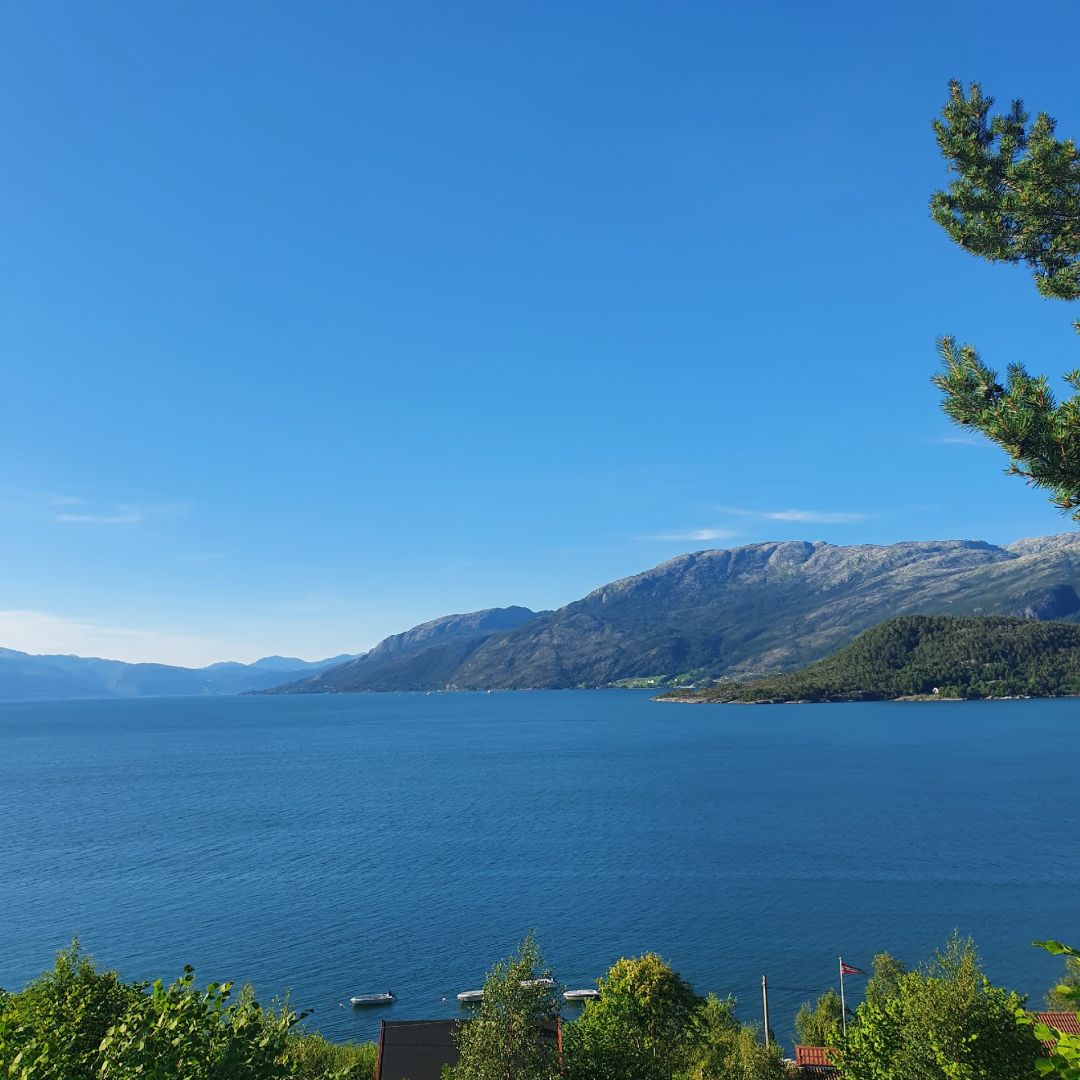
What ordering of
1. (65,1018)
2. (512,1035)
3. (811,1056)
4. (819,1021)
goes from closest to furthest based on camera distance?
(65,1018), (512,1035), (811,1056), (819,1021)

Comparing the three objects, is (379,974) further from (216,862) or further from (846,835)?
(846,835)

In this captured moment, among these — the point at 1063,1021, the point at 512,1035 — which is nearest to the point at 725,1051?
the point at 1063,1021

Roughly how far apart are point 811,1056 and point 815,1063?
1.14m

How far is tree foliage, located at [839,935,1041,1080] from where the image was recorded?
95.8 ft

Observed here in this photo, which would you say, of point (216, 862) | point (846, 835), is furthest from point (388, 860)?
point (846, 835)

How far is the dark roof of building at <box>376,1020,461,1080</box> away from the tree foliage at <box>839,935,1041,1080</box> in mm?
22502

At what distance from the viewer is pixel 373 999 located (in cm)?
6619

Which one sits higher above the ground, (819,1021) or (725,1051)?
(725,1051)

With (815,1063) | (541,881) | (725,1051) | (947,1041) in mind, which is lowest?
(541,881)

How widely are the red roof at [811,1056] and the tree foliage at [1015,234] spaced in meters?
44.9

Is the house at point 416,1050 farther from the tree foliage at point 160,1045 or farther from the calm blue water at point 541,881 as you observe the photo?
the calm blue water at point 541,881

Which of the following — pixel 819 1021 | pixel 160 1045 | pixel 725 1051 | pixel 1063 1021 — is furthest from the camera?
pixel 819 1021

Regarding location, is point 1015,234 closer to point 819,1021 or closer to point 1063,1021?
point 1063,1021

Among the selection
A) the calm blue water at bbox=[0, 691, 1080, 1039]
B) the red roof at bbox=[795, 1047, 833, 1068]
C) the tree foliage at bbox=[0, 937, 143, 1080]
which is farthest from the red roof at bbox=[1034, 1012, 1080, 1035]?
the tree foliage at bbox=[0, 937, 143, 1080]
